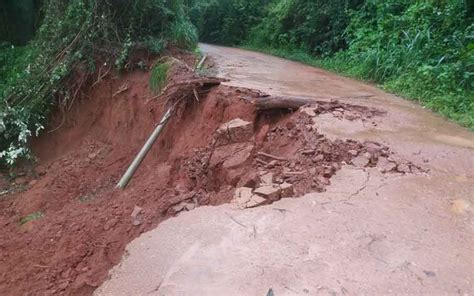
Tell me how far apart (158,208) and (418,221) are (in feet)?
6.75

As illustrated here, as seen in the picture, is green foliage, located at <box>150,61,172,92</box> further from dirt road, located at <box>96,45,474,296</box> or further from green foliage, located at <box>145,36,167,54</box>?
dirt road, located at <box>96,45,474,296</box>

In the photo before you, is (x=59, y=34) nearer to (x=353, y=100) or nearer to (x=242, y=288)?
(x=353, y=100)

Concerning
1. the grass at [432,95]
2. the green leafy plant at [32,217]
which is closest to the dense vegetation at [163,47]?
the grass at [432,95]

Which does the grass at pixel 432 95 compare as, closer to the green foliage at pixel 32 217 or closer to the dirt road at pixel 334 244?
the dirt road at pixel 334 244

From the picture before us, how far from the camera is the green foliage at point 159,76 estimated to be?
621cm

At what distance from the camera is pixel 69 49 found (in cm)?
730

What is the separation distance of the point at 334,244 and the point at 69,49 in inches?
257

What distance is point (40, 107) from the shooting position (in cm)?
692

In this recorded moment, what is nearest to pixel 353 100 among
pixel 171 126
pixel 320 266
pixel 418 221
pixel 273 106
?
Answer: pixel 273 106

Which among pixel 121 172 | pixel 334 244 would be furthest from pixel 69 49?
pixel 334 244

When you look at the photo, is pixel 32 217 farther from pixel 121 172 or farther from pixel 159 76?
pixel 159 76

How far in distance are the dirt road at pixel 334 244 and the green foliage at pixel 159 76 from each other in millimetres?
3641

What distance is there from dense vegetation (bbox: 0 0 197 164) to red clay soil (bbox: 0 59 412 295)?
0.45 meters

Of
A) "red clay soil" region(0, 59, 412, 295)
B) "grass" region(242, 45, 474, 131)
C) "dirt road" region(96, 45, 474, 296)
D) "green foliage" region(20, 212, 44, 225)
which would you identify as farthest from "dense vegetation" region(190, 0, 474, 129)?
"green foliage" region(20, 212, 44, 225)
